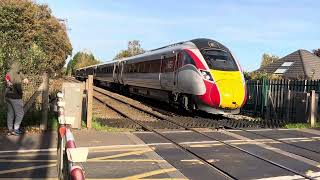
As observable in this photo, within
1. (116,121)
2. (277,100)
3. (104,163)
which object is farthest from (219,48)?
(104,163)

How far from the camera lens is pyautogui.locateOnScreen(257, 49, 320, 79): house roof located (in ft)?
194

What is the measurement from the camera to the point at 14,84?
12484 millimetres

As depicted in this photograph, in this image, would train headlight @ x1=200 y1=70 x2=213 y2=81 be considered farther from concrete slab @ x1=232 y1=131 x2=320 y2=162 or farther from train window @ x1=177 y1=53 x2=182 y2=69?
concrete slab @ x1=232 y1=131 x2=320 y2=162

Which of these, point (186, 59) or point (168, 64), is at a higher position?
point (186, 59)

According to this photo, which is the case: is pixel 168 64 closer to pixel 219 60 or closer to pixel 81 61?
pixel 219 60

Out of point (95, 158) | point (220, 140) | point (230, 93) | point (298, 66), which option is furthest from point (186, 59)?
point (298, 66)

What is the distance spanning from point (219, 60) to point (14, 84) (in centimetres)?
902

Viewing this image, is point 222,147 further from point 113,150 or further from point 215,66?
point 215,66

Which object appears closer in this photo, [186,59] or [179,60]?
[186,59]

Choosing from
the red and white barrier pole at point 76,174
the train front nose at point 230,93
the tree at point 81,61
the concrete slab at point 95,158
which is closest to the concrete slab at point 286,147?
the concrete slab at point 95,158

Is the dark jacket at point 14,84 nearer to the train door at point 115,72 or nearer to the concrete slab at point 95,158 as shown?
the concrete slab at point 95,158

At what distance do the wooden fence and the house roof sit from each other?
34.9 meters

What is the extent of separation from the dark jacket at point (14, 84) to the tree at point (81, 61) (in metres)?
118

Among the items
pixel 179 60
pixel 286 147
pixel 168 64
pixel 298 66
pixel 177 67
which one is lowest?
pixel 286 147
